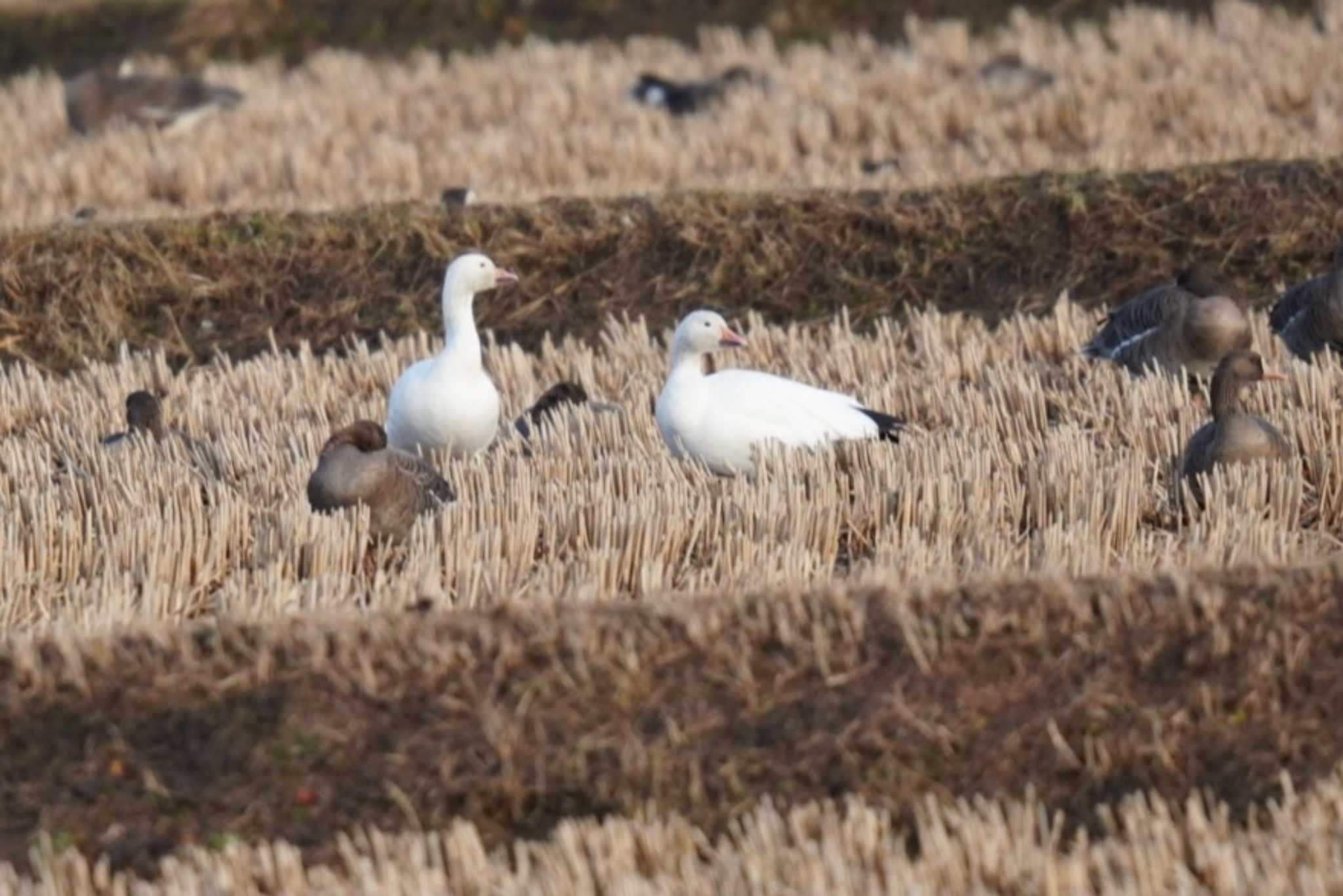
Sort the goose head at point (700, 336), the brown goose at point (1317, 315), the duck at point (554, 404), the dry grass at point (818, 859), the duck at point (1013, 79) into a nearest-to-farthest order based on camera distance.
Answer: the dry grass at point (818, 859)
the goose head at point (700, 336)
the duck at point (554, 404)
the brown goose at point (1317, 315)
the duck at point (1013, 79)

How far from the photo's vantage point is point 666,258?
40.7 ft

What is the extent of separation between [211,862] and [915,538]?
2.31m

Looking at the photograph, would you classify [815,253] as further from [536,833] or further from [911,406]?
[536,833]

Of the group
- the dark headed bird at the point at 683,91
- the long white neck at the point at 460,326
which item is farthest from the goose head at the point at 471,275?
the dark headed bird at the point at 683,91

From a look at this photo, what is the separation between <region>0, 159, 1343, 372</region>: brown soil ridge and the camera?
11961 millimetres

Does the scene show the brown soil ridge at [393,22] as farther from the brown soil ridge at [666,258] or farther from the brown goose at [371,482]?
the brown goose at [371,482]

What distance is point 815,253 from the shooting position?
12.3 meters

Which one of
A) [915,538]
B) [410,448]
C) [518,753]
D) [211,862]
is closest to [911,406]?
[410,448]

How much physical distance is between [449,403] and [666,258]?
3939mm

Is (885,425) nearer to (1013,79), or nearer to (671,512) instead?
(671,512)

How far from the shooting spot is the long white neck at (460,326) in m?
8.87

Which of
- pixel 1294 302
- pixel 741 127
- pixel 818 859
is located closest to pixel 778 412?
pixel 1294 302

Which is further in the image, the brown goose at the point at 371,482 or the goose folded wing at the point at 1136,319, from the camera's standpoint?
the goose folded wing at the point at 1136,319

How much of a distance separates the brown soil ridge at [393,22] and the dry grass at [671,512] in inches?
398
